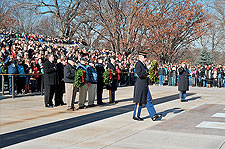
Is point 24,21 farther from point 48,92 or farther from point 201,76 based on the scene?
point 48,92

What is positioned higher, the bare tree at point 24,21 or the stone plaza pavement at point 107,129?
the bare tree at point 24,21

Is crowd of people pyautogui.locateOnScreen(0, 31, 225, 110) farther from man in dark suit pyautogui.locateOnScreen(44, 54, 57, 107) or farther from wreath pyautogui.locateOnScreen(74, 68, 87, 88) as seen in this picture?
wreath pyautogui.locateOnScreen(74, 68, 87, 88)

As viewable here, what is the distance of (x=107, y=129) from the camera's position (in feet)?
27.8

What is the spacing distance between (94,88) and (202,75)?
58.5 feet

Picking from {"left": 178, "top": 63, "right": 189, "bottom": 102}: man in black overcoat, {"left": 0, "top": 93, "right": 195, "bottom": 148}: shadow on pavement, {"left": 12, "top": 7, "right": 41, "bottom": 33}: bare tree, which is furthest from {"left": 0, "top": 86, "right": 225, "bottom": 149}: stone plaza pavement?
{"left": 12, "top": 7, "right": 41, "bottom": 33}: bare tree

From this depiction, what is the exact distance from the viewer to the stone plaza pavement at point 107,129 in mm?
6867

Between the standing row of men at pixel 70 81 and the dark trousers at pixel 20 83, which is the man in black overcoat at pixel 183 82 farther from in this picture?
the dark trousers at pixel 20 83

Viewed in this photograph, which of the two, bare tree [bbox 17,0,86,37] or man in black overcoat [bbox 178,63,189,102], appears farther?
bare tree [bbox 17,0,86,37]

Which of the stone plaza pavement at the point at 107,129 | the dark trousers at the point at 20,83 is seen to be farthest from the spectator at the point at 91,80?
the dark trousers at the point at 20,83

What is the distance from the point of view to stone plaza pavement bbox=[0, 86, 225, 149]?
6.87 meters

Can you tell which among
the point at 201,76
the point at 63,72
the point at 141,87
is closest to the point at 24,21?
the point at 201,76

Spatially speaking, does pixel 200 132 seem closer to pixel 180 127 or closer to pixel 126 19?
pixel 180 127

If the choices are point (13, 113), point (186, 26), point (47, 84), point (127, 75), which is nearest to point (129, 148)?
point (13, 113)

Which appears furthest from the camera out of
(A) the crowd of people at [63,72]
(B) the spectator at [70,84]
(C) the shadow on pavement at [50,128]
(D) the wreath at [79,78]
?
(A) the crowd of people at [63,72]
